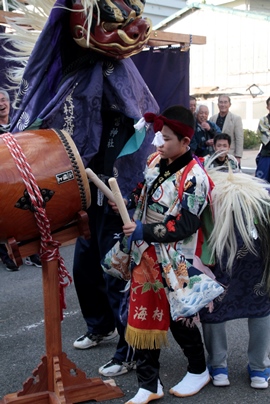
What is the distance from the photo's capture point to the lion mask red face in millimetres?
2422

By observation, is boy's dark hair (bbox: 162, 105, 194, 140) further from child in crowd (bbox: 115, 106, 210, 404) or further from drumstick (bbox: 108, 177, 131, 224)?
drumstick (bbox: 108, 177, 131, 224)

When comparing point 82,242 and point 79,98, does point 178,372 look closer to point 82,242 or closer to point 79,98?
point 82,242

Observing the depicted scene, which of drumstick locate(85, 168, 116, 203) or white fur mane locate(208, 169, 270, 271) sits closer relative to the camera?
drumstick locate(85, 168, 116, 203)

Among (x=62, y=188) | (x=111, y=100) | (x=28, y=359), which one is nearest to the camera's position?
(x=62, y=188)

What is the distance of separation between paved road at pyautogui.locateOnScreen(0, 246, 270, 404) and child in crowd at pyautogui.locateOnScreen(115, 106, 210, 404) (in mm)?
154

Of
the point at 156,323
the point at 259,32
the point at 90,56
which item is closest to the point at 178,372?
the point at 156,323

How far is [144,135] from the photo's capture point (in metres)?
2.56

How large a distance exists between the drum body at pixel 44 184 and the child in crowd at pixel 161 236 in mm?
271

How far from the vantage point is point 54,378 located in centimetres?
230

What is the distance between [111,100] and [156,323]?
1.07m

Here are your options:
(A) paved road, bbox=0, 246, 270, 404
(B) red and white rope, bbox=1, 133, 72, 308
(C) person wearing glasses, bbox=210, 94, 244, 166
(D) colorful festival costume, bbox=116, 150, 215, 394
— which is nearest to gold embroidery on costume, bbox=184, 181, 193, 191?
(D) colorful festival costume, bbox=116, 150, 215, 394

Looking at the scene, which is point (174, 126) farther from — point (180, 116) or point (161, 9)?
point (161, 9)

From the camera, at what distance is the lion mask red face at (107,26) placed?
242cm

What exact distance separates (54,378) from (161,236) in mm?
786
